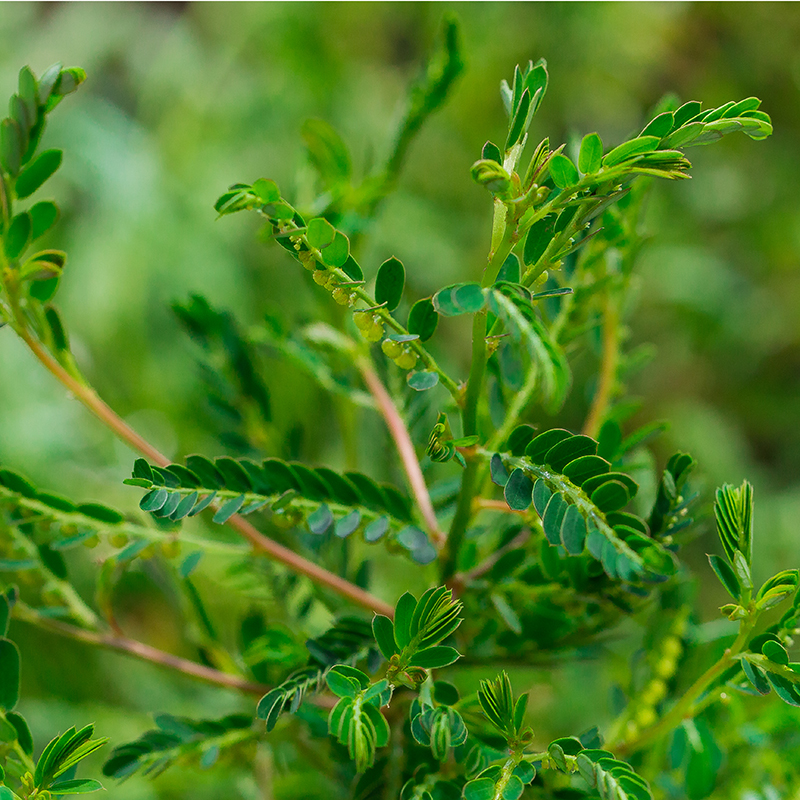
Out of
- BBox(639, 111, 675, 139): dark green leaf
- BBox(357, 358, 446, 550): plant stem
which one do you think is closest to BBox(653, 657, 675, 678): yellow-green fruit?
BBox(357, 358, 446, 550): plant stem

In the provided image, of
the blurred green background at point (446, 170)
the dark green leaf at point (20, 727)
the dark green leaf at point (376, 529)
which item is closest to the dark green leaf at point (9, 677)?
the dark green leaf at point (20, 727)

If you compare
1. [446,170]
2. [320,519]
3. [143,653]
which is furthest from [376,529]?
[446,170]

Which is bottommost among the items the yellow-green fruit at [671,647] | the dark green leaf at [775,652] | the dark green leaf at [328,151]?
the yellow-green fruit at [671,647]

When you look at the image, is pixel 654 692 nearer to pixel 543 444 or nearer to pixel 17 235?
pixel 543 444

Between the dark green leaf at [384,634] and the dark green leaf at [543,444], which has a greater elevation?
the dark green leaf at [543,444]

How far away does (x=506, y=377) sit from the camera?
A: 0.86 feet

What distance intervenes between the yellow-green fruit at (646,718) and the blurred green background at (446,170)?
956 millimetres

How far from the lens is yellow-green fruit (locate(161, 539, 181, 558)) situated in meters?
0.28

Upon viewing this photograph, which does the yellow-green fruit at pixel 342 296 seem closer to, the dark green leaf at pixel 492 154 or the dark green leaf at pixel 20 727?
the dark green leaf at pixel 492 154

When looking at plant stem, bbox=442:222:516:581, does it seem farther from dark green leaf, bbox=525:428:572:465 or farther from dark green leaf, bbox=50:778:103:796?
dark green leaf, bbox=50:778:103:796

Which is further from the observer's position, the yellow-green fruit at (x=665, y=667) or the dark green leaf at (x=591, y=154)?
the yellow-green fruit at (x=665, y=667)

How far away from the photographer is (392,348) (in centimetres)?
21

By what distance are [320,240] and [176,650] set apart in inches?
23.0

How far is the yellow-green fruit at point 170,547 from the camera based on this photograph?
10.9 inches
